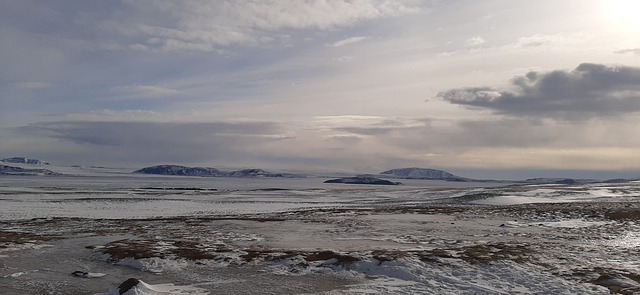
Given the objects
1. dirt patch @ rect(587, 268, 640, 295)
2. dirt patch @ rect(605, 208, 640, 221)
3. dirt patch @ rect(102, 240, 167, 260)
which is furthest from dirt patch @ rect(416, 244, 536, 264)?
dirt patch @ rect(605, 208, 640, 221)

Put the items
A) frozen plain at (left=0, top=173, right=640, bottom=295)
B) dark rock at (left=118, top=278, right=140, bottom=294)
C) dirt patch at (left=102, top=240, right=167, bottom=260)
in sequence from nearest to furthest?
dark rock at (left=118, top=278, right=140, bottom=294)
frozen plain at (left=0, top=173, right=640, bottom=295)
dirt patch at (left=102, top=240, right=167, bottom=260)

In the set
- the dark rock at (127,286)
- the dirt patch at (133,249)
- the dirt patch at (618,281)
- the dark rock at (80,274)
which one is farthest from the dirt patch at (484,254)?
the dark rock at (80,274)

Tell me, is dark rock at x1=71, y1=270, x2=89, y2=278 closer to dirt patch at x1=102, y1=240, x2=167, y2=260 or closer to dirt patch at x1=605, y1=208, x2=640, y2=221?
dirt patch at x1=102, y1=240, x2=167, y2=260

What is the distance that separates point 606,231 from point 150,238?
2925 centimetres

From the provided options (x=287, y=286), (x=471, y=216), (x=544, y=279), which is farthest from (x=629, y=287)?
(x=471, y=216)

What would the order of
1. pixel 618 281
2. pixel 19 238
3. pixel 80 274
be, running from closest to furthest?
1. pixel 618 281
2. pixel 80 274
3. pixel 19 238

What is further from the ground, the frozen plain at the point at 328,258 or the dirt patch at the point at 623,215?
the dirt patch at the point at 623,215

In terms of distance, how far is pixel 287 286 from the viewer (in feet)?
53.5

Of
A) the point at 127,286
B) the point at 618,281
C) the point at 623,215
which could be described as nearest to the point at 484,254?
the point at 618,281

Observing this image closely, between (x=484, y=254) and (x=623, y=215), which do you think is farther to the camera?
(x=623, y=215)

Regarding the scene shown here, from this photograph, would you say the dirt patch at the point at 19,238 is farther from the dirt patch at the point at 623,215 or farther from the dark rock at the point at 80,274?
the dirt patch at the point at 623,215

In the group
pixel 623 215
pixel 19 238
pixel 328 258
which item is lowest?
pixel 19 238

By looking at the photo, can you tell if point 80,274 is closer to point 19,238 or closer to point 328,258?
point 328,258

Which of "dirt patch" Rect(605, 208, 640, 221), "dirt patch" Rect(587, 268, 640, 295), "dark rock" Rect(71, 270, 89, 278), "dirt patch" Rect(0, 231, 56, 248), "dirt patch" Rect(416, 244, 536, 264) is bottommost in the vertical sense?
"dirt patch" Rect(0, 231, 56, 248)
